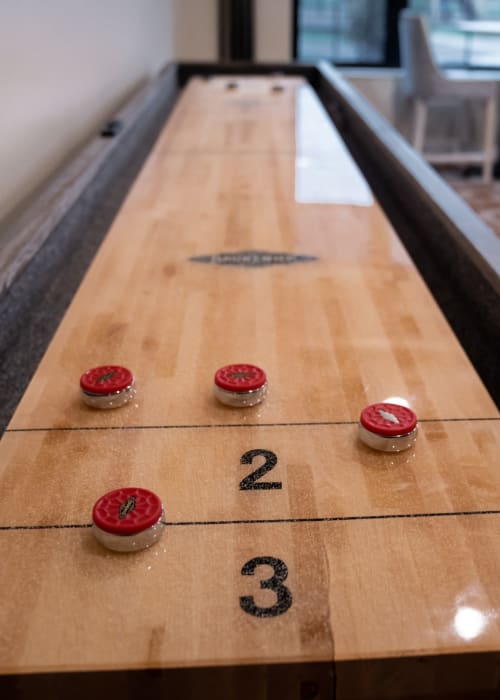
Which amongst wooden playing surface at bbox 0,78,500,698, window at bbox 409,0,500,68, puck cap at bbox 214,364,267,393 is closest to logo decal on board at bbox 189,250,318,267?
wooden playing surface at bbox 0,78,500,698

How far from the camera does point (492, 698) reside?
0.77 meters

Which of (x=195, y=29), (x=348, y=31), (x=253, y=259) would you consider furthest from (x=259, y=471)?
(x=348, y=31)

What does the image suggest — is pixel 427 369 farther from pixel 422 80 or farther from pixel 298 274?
pixel 422 80

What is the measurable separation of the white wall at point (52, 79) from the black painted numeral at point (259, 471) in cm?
131

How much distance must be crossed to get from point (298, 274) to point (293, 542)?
90cm

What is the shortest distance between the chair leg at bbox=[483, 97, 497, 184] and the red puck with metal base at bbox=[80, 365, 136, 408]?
566cm

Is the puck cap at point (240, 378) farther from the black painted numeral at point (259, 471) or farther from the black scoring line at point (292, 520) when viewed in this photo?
the black scoring line at point (292, 520)

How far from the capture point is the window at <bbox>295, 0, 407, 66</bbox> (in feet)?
22.1

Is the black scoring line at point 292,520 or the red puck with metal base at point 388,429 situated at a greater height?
the red puck with metal base at point 388,429

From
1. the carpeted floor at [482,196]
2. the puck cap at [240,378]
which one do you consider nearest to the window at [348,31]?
the carpeted floor at [482,196]

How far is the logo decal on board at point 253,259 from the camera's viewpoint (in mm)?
1783

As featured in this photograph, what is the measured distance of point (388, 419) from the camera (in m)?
1.11

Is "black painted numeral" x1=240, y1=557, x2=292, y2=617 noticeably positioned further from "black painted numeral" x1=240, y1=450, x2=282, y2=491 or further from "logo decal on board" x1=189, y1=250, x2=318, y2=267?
"logo decal on board" x1=189, y1=250, x2=318, y2=267

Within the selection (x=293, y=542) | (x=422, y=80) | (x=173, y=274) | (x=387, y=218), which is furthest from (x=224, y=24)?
(x=293, y=542)
